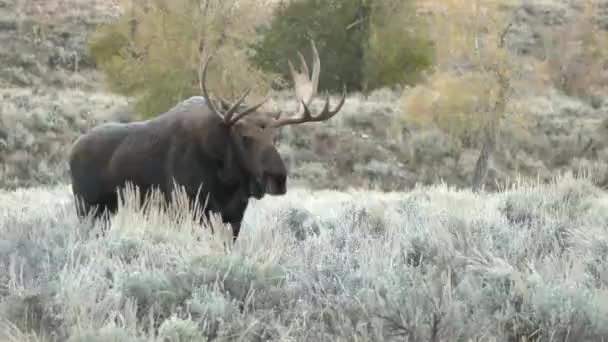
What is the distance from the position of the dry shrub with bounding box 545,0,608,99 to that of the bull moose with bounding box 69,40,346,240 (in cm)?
3076

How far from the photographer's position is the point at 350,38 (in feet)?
98.2

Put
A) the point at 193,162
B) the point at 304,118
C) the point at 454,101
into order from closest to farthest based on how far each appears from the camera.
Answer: the point at 193,162, the point at 304,118, the point at 454,101

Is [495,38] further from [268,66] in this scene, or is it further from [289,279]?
[289,279]

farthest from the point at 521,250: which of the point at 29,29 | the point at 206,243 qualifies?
the point at 29,29

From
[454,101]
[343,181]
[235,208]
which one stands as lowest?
[343,181]

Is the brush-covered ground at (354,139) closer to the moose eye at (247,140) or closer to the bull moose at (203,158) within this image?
the bull moose at (203,158)

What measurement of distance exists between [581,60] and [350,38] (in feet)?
39.2

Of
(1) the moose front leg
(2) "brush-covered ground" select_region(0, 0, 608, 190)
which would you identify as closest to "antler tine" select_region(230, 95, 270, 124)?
(1) the moose front leg

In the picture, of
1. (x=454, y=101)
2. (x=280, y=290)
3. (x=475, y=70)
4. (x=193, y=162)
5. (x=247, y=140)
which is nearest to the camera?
(x=280, y=290)

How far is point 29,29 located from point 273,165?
3442 cm

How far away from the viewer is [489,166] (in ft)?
87.1

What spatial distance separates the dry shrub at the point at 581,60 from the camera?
35500 millimetres

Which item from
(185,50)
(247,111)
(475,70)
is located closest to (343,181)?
(475,70)

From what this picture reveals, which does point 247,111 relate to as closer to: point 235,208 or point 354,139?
point 235,208
